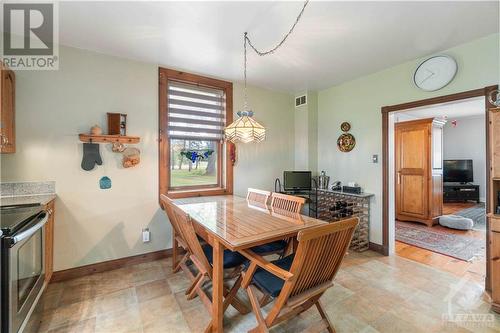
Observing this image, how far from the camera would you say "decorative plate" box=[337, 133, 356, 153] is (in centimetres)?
368

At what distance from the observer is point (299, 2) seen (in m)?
1.88

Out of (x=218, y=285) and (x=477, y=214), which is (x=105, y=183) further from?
(x=477, y=214)

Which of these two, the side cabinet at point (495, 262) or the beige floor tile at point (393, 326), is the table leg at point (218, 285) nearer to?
the beige floor tile at point (393, 326)

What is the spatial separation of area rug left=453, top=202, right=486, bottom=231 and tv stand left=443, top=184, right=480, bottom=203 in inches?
11.9

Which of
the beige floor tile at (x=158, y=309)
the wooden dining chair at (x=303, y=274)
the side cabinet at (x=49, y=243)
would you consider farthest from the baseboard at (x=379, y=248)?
the side cabinet at (x=49, y=243)

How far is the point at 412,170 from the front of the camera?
471 cm

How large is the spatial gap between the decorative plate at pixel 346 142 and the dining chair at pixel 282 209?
5.87 feet

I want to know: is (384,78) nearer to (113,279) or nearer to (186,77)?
(186,77)

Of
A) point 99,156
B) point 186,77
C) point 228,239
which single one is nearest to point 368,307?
point 228,239

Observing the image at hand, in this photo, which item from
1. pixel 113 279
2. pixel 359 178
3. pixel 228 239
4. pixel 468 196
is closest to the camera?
→ pixel 228 239

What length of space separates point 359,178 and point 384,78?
1479 millimetres

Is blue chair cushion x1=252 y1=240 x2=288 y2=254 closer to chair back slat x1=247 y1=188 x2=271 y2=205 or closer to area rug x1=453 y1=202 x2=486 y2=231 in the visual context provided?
chair back slat x1=247 y1=188 x2=271 y2=205

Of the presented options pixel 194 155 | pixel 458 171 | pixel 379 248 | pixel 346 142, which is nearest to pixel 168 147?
pixel 194 155

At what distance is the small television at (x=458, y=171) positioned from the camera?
6531 mm
